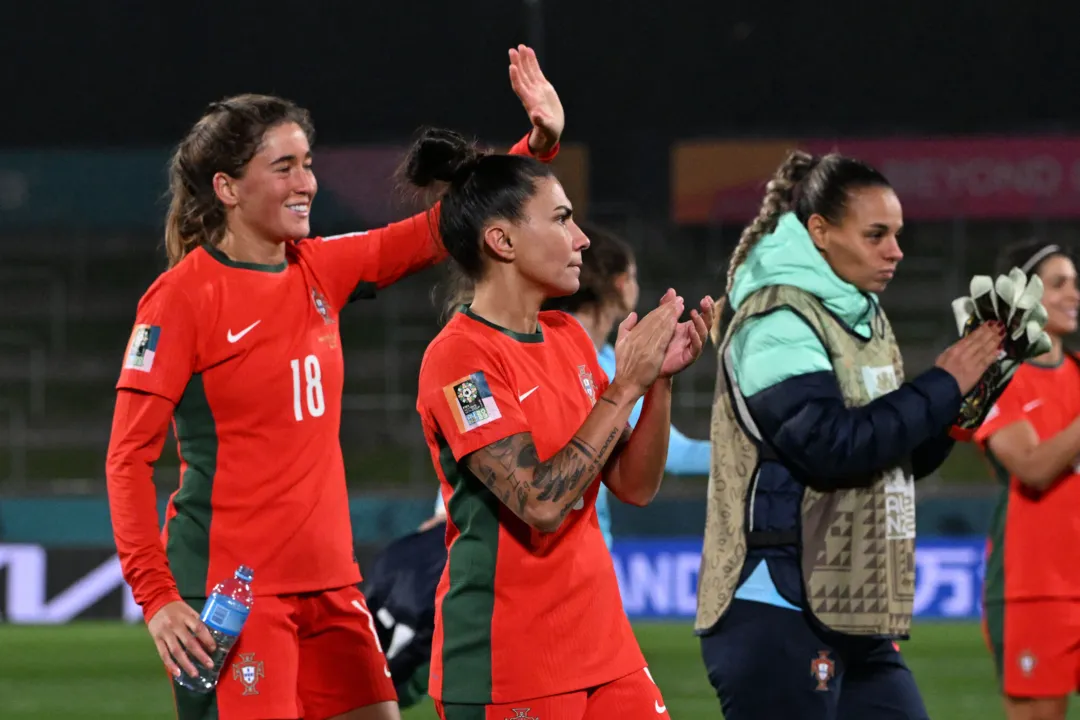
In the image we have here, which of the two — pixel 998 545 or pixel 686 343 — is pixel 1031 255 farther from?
pixel 686 343

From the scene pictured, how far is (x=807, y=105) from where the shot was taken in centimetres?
2009

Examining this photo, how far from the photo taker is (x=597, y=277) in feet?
16.4

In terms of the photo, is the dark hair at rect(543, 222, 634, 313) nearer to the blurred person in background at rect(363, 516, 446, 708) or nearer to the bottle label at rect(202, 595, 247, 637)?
the blurred person in background at rect(363, 516, 446, 708)

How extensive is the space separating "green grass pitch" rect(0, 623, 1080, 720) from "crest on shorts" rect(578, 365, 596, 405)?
202 inches

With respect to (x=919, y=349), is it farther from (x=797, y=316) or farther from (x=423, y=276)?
(x=797, y=316)

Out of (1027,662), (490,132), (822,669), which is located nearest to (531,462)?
(822,669)

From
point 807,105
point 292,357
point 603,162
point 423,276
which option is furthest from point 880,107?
point 292,357

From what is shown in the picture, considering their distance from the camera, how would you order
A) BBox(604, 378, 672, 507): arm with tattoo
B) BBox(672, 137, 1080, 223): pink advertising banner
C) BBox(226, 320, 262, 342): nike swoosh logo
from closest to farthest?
BBox(604, 378, 672, 507): arm with tattoo, BBox(226, 320, 262, 342): nike swoosh logo, BBox(672, 137, 1080, 223): pink advertising banner

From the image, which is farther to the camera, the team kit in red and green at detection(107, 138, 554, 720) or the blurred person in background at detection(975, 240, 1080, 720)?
the blurred person in background at detection(975, 240, 1080, 720)

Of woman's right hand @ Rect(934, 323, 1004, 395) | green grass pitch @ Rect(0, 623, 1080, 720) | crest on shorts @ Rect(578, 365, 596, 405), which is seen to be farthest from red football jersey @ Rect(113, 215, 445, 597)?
green grass pitch @ Rect(0, 623, 1080, 720)

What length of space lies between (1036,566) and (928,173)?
45.5 feet

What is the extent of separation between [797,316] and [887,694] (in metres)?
0.90

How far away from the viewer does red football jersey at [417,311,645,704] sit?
304 cm

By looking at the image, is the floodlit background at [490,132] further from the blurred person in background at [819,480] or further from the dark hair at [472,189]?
the dark hair at [472,189]
